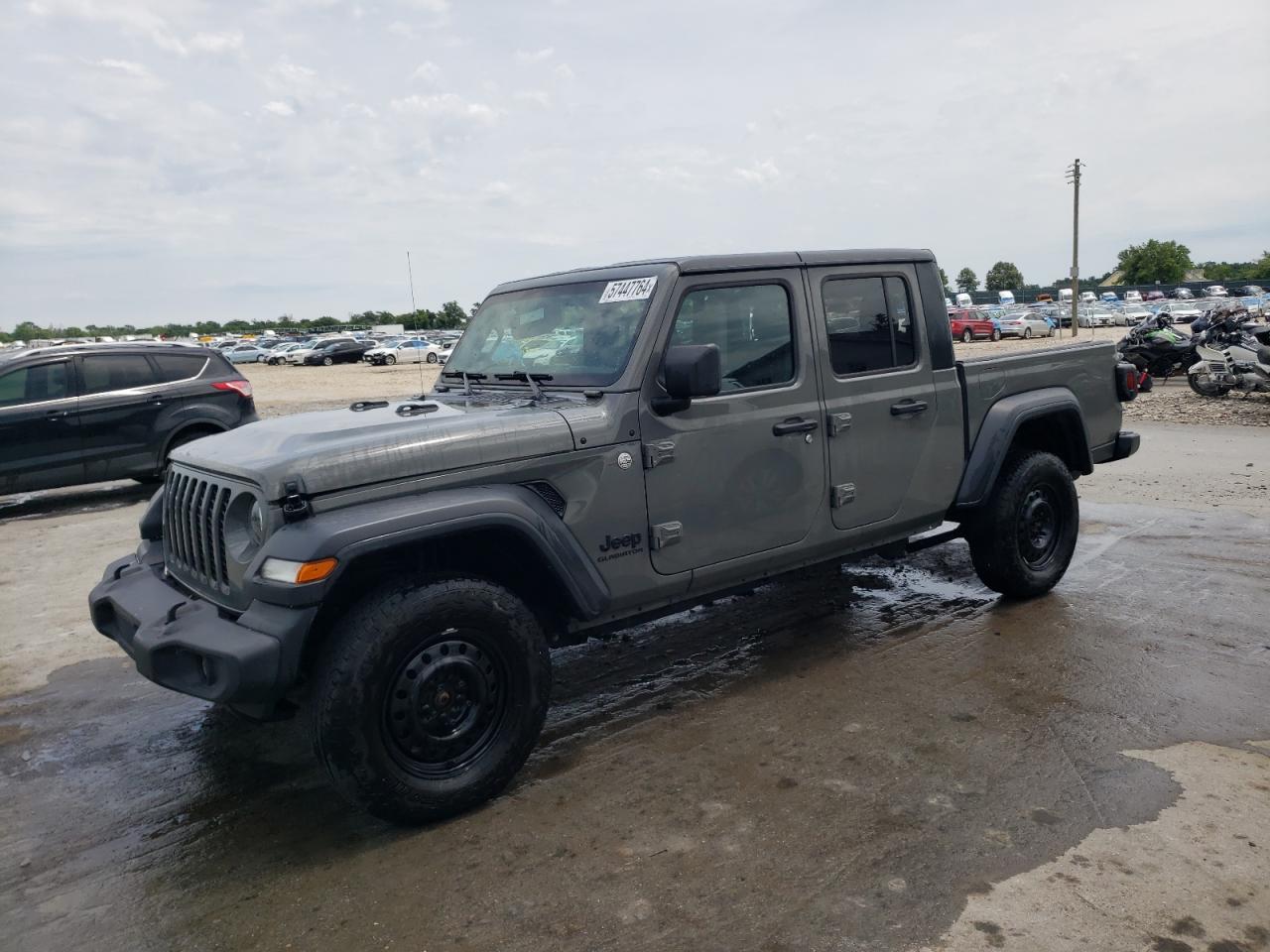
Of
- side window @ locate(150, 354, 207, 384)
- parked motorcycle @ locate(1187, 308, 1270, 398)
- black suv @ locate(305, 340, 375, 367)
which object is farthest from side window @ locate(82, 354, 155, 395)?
black suv @ locate(305, 340, 375, 367)

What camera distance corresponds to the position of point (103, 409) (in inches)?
Answer: 395

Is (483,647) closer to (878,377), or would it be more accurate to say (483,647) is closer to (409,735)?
(409,735)

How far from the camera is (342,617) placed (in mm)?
3305

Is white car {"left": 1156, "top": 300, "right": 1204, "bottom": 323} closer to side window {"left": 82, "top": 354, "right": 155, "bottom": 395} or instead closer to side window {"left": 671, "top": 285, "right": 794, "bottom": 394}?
side window {"left": 82, "top": 354, "right": 155, "bottom": 395}

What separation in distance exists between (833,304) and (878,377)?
1.40 feet

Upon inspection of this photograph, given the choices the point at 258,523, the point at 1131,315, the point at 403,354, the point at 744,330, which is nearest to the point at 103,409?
the point at 258,523

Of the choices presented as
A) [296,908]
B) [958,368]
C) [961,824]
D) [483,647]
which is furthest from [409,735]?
[958,368]

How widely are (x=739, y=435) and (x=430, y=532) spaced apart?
149cm

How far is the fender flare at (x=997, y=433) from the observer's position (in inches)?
203

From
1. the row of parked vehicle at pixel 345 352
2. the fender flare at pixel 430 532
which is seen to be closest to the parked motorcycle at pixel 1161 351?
the fender flare at pixel 430 532

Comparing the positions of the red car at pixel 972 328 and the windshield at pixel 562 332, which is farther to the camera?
the red car at pixel 972 328

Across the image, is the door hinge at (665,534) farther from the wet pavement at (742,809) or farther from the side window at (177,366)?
the side window at (177,366)

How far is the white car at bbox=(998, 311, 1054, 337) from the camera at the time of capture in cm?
4391

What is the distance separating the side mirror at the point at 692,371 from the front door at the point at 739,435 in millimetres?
179
